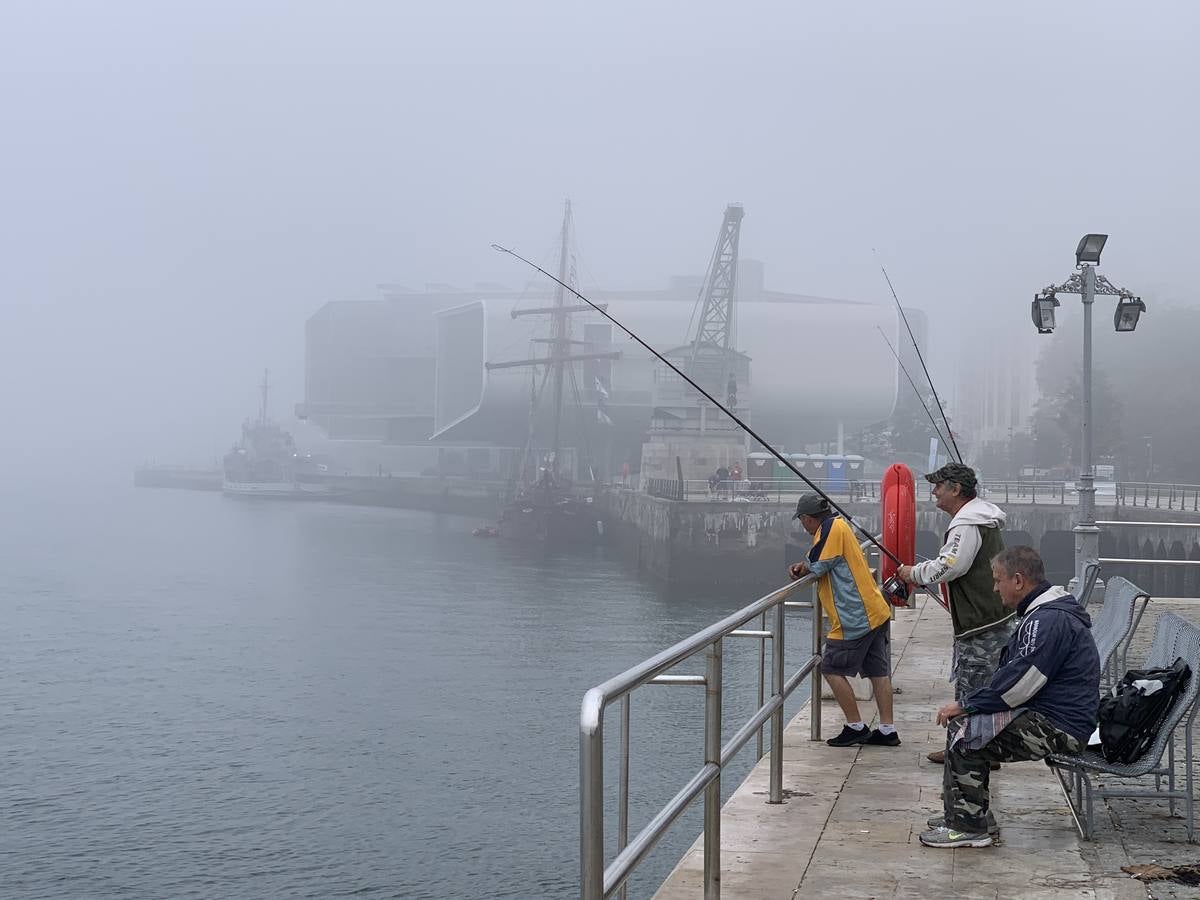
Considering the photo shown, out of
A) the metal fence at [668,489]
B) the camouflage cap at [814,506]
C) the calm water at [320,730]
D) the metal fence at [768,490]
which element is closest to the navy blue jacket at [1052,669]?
the calm water at [320,730]

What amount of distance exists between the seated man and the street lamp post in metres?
12.0

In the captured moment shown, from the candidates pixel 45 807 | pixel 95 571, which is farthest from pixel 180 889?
pixel 95 571

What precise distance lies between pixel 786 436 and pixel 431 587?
70.6 m

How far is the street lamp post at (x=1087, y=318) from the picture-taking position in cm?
1731

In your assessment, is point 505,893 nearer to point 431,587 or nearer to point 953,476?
point 953,476

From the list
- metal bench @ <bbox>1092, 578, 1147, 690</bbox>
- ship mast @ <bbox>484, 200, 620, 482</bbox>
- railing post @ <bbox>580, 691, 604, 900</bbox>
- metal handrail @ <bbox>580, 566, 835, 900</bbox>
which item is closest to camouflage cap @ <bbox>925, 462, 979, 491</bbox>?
metal handrail @ <bbox>580, 566, 835, 900</bbox>

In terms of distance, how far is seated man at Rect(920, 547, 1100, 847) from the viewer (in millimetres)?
5207

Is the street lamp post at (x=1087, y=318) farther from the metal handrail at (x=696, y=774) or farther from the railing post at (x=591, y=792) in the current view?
the railing post at (x=591, y=792)

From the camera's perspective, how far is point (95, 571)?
56750mm

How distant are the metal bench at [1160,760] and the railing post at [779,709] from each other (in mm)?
1278

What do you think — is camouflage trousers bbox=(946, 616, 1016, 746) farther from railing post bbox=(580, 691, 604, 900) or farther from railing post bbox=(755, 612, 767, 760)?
railing post bbox=(580, 691, 604, 900)

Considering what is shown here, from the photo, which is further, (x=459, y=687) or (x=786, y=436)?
(x=786, y=436)

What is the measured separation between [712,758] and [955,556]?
86.9 inches

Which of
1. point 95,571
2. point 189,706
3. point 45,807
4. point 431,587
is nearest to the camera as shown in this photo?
point 45,807
